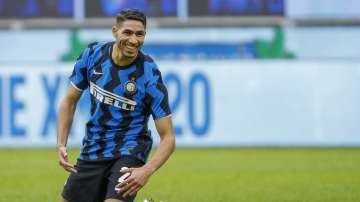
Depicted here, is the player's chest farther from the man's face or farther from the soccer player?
the man's face

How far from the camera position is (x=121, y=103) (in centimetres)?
718

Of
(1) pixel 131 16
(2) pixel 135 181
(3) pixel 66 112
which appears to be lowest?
(2) pixel 135 181

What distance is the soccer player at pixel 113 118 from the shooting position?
7.09 metres

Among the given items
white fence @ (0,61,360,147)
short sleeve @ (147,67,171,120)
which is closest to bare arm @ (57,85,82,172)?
short sleeve @ (147,67,171,120)

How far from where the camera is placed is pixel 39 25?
2223cm

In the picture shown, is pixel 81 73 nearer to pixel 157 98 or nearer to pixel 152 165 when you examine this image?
pixel 157 98

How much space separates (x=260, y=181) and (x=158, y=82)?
19.7 ft

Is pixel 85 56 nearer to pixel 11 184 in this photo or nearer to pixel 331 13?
pixel 11 184

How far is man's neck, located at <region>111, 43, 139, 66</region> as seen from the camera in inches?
280

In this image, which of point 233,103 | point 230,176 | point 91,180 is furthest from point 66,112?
point 233,103

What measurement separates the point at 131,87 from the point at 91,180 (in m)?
0.67

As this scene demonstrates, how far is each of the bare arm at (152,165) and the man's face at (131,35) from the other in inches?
19.6

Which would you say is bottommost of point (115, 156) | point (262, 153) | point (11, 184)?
point (262, 153)

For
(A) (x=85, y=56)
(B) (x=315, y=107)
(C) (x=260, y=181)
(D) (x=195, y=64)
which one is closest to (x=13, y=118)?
(D) (x=195, y=64)
